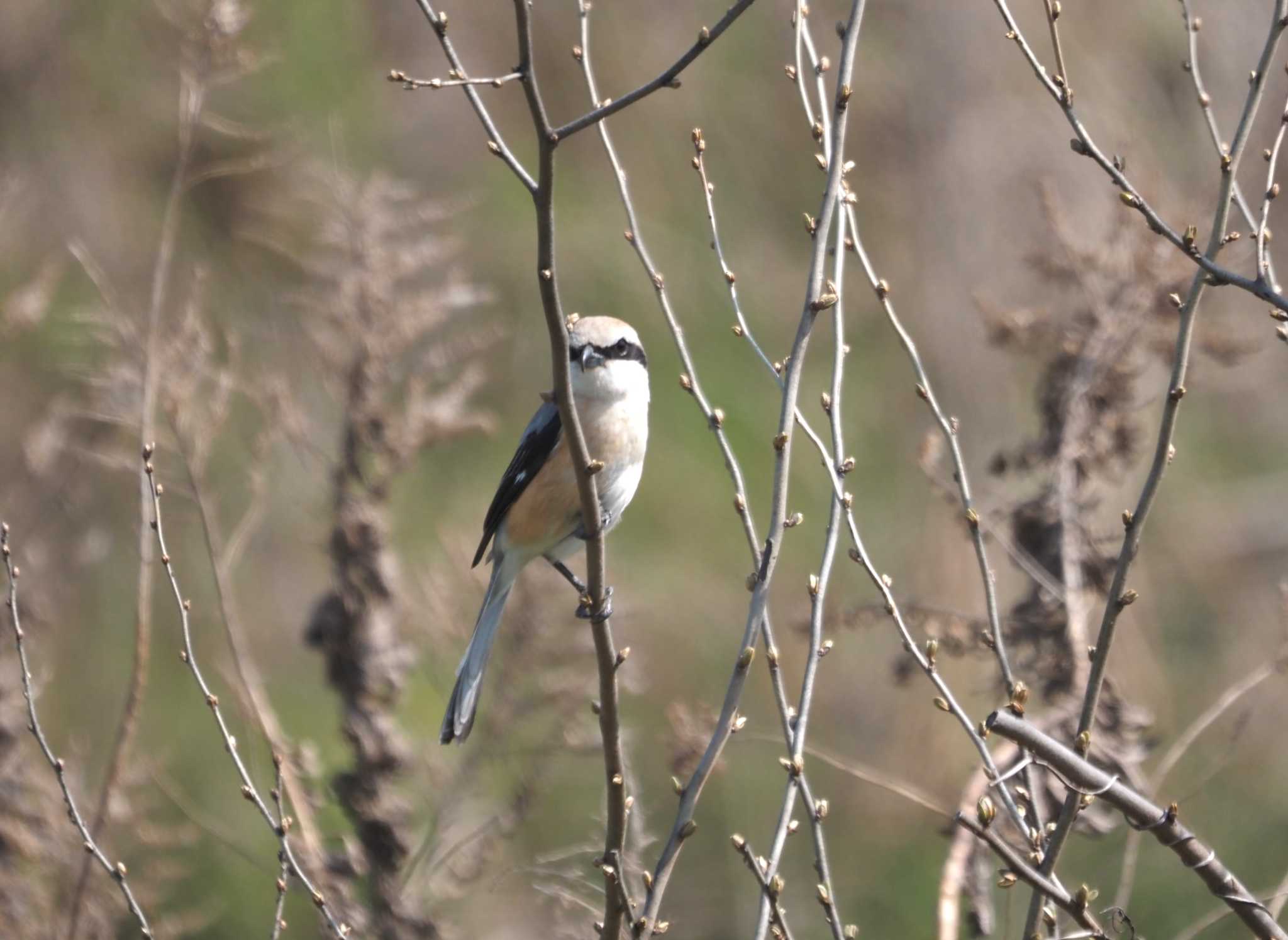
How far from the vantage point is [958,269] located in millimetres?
9398

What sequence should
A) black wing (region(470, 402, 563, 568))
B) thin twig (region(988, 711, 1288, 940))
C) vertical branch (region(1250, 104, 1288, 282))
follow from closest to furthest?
thin twig (region(988, 711, 1288, 940)), vertical branch (region(1250, 104, 1288, 282)), black wing (region(470, 402, 563, 568))

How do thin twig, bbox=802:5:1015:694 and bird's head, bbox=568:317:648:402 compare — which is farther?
bird's head, bbox=568:317:648:402

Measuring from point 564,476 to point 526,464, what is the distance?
0.22 meters

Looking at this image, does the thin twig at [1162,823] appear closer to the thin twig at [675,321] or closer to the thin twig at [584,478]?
the thin twig at [675,321]

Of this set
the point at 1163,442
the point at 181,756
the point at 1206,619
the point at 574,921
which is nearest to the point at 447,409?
the point at 574,921

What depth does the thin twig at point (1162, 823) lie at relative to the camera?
2016 mm

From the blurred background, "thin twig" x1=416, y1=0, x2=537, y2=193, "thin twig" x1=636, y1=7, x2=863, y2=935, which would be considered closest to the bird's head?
the blurred background

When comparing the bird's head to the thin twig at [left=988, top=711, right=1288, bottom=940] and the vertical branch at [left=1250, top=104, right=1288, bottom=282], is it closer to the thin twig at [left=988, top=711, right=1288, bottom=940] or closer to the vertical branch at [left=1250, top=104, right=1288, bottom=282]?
the vertical branch at [left=1250, top=104, right=1288, bottom=282]

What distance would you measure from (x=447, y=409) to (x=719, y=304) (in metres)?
5.03

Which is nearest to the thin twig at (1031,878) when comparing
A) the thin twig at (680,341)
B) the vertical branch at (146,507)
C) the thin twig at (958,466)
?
the thin twig at (958,466)

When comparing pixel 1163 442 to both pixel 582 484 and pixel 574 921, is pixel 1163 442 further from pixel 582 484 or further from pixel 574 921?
pixel 574 921

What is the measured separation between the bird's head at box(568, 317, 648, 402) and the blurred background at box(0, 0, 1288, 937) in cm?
90

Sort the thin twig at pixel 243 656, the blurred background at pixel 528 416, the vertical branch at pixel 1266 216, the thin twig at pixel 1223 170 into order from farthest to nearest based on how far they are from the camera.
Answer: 1. the blurred background at pixel 528 416
2. the thin twig at pixel 243 656
3. the vertical branch at pixel 1266 216
4. the thin twig at pixel 1223 170

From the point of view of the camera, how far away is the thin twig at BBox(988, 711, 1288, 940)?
202 cm
